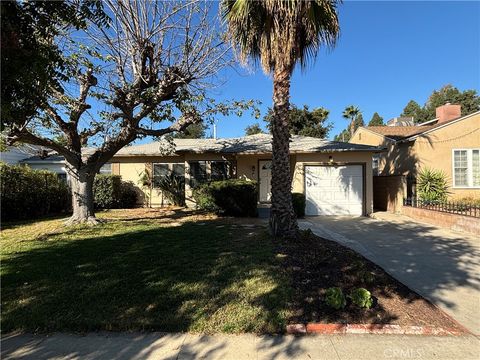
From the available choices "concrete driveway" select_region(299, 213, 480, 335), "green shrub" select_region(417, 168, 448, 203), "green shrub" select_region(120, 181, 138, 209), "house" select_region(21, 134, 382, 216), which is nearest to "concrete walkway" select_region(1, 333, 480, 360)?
"concrete driveway" select_region(299, 213, 480, 335)

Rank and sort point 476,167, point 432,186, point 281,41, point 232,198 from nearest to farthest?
point 281,41 < point 232,198 < point 432,186 < point 476,167

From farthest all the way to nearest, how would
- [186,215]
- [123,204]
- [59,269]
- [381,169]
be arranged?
[381,169]
[123,204]
[186,215]
[59,269]

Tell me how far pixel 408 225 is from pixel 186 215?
8.10 meters

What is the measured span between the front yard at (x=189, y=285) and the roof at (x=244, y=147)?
7.48 m

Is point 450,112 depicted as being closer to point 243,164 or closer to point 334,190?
point 334,190

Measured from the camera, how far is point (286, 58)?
779cm

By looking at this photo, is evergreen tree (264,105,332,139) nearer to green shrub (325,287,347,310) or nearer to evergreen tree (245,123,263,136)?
evergreen tree (245,123,263,136)

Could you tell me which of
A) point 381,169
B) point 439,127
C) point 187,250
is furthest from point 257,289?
point 381,169

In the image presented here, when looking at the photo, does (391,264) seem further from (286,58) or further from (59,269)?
(59,269)

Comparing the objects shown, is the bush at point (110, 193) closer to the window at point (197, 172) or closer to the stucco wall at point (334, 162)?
the window at point (197, 172)

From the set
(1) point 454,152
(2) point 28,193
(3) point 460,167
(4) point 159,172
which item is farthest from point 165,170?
(3) point 460,167

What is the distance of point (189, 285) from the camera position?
532 cm

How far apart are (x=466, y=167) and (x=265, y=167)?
9.37 metres

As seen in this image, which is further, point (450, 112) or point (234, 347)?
point (450, 112)
